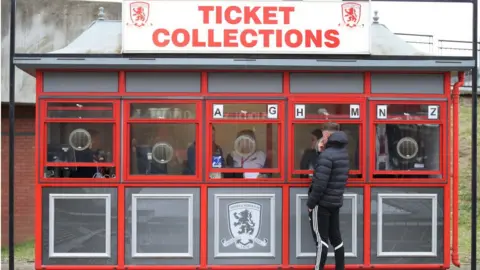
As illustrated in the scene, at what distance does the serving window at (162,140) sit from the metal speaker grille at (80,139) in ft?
1.59

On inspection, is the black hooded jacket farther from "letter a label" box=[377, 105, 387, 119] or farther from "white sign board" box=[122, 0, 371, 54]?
"white sign board" box=[122, 0, 371, 54]

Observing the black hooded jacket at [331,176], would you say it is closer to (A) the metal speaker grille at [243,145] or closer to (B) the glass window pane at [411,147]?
(B) the glass window pane at [411,147]

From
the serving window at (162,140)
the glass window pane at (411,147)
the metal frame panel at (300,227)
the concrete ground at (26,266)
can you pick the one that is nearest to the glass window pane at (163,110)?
the serving window at (162,140)

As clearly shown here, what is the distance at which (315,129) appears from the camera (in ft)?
27.4

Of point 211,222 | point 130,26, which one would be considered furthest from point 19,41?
point 211,222

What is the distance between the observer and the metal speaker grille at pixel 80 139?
8.20 m

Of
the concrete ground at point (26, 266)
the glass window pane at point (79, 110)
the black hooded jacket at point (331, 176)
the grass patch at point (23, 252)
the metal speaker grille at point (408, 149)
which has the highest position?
the glass window pane at point (79, 110)

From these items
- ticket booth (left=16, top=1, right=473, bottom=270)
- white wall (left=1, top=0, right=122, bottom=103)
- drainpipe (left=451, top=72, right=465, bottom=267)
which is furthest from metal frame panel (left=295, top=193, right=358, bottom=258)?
white wall (left=1, top=0, right=122, bottom=103)

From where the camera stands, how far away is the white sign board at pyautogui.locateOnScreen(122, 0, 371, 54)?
8.15 meters

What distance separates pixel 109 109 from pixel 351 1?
3.20 metres

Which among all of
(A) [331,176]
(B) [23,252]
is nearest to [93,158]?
(A) [331,176]

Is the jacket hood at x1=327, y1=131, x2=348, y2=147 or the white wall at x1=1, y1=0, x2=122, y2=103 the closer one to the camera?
the jacket hood at x1=327, y1=131, x2=348, y2=147

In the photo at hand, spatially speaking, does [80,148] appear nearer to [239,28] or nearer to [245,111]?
[245,111]

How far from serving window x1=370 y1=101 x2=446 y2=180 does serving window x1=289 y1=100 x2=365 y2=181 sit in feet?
0.62
